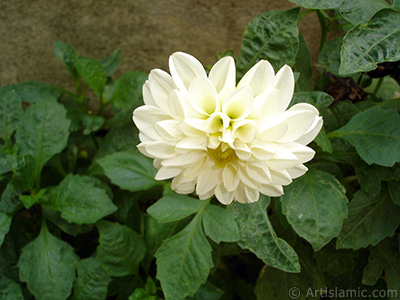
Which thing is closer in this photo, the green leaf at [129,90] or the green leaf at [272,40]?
the green leaf at [272,40]

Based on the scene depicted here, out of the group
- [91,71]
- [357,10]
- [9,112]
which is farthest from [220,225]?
[9,112]

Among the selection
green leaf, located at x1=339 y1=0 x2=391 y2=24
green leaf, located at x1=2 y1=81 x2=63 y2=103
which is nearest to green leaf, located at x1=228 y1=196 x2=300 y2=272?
green leaf, located at x1=339 y1=0 x2=391 y2=24

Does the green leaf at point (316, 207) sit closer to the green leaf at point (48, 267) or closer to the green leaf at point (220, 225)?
the green leaf at point (220, 225)

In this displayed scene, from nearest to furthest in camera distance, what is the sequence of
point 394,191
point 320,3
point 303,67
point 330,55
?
point 320,3 < point 394,191 < point 303,67 < point 330,55

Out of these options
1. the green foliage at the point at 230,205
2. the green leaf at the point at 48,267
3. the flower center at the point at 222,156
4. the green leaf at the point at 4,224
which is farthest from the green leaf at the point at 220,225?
the green leaf at the point at 4,224

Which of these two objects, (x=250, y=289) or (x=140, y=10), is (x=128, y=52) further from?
(x=250, y=289)

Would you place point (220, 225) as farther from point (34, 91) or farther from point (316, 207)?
point (34, 91)
